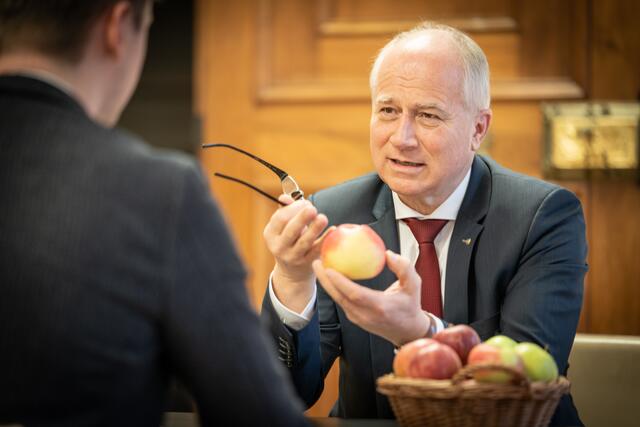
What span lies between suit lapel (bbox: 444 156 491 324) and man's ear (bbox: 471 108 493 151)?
91mm

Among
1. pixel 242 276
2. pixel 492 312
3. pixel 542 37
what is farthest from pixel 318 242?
Answer: pixel 542 37

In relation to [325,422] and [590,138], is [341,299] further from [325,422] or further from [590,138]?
[590,138]

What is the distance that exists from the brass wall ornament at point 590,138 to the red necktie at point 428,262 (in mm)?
746

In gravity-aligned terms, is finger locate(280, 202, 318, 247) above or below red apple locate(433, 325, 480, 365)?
above

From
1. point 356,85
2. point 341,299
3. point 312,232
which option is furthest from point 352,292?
point 356,85

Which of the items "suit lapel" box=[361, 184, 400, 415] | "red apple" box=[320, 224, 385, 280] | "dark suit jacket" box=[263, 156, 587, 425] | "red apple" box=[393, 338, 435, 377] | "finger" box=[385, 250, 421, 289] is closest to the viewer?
"red apple" box=[393, 338, 435, 377]

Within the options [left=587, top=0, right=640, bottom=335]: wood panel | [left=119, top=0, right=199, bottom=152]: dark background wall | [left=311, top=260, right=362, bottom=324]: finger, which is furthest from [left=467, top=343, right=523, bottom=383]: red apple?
[left=119, top=0, right=199, bottom=152]: dark background wall

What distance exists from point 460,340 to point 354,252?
290 millimetres

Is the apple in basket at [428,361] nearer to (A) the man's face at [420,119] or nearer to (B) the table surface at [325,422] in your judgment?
(B) the table surface at [325,422]

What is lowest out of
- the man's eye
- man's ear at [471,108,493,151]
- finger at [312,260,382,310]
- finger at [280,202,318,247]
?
finger at [312,260,382,310]

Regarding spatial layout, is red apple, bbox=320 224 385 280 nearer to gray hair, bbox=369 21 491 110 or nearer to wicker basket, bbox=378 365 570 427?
wicker basket, bbox=378 365 570 427

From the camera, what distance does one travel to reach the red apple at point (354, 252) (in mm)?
1576

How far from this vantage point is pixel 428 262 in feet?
6.29

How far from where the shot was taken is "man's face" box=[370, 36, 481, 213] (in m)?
1.92
